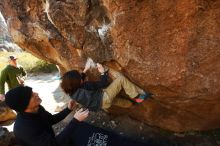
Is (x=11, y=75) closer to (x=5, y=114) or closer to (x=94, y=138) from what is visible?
(x=5, y=114)

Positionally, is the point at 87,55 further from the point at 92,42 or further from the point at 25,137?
the point at 25,137

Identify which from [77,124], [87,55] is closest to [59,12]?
[87,55]

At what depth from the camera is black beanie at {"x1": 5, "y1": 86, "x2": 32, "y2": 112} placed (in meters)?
4.36

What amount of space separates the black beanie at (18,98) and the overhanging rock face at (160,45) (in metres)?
A: 1.66

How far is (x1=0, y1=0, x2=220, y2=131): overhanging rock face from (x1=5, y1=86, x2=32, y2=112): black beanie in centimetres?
166

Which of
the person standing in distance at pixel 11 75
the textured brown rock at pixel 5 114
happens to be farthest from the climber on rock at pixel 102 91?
the textured brown rock at pixel 5 114

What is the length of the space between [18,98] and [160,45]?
2273 mm

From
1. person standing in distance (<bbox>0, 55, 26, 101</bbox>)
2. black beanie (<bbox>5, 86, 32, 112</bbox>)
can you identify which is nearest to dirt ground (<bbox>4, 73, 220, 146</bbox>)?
person standing in distance (<bbox>0, 55, 26, 101</bbox>)

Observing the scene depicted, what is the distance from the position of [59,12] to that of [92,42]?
79 centimetres

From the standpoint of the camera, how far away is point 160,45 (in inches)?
187

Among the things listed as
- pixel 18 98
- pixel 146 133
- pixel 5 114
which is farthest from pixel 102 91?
pixel 5 114

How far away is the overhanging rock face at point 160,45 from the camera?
4.53 metres

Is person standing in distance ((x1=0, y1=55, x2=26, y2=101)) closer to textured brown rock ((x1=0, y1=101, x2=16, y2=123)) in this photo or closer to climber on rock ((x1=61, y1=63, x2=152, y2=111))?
textured brown rock ((x1=0, y1=101, x2=16, y2=123))

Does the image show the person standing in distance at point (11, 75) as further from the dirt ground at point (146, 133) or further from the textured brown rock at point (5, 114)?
the textured brown rock at point (5, 114)
